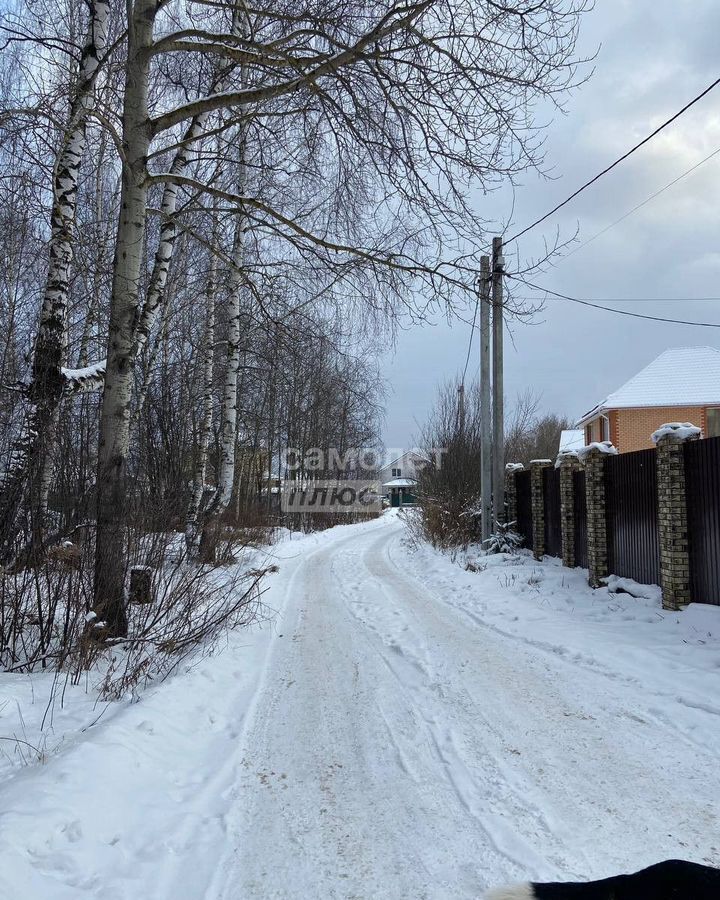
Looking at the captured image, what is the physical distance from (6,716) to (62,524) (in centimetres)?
170

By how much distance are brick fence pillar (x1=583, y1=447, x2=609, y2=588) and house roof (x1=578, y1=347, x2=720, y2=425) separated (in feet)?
54.8

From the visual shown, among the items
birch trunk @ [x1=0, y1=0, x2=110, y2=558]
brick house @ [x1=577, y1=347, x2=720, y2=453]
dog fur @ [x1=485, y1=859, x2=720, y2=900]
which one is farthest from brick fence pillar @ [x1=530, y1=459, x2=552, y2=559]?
brick house @ [x1=577, y1=347, x2=720, y2=453]

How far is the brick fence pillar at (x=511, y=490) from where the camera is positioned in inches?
590

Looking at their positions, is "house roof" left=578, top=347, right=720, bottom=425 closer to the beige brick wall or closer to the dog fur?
the beige brick wall

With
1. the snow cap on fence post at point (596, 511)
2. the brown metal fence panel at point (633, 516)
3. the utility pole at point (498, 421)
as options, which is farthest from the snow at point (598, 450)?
the utility pole at point (498, 421)

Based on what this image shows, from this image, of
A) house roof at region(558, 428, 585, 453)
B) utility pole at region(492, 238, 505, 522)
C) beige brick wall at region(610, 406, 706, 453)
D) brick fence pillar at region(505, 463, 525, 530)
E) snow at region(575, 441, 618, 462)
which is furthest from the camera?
house roof at region(558, 428, 585, 453)

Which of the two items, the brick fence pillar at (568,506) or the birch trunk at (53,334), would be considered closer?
the birch trunk at (53,334)

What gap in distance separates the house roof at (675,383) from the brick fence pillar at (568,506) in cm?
1531

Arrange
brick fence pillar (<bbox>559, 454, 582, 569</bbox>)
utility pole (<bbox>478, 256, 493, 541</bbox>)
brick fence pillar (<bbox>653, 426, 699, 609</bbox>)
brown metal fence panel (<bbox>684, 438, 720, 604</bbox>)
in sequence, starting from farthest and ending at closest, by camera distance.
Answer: utility pole (<bbox>478, 256, 493, 541</bbox>)
brick fence pillar (<bbox>559, 454, 582, 569</bbox>)
brick fence pillar (<bbox>653, 426, 699, 609</bbox>)
brown metal fence panel (<bbox>684, 438, 720, 604</bbox>)

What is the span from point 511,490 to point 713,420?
1355 cm

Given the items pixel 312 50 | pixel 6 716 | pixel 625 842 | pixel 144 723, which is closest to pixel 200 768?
pixel 144 723

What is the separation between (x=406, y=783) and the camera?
3.24 m

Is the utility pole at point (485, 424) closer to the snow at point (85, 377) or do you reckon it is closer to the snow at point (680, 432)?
the snow at point (680, 432)

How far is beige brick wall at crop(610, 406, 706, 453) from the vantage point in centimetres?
2422
